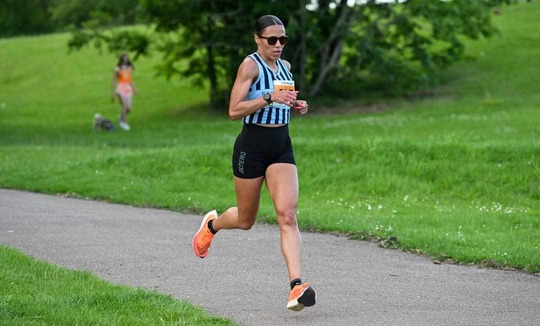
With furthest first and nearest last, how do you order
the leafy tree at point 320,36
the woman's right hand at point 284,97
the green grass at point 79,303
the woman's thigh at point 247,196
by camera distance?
the leafy tree at point 320,36, the woman's thigh at point 247,196, the woman's right hand at point 284,97, the green grass at point 79,303

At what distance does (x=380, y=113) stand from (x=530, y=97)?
4087mm

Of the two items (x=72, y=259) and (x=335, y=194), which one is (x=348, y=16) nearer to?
(x=335, y=194)

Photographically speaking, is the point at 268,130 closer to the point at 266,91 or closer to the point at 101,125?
the point at 266,91

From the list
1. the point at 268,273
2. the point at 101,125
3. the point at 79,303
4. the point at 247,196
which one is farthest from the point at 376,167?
the point at 101,125

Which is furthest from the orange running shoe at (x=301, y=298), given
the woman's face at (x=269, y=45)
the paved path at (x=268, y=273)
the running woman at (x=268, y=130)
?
the woman's face at (x=269, y=45)

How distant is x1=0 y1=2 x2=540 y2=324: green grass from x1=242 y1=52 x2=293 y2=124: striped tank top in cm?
297

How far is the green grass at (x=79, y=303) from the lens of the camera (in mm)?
6910

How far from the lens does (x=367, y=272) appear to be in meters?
9.42

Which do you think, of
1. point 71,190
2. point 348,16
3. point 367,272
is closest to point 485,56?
point 348,16

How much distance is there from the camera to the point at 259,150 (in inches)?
312

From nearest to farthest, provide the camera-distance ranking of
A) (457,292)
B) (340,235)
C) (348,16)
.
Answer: (457,292) < (340,235) < (348,16)

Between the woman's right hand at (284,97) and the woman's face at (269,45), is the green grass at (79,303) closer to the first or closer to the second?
the woman's right hand at (284,97)

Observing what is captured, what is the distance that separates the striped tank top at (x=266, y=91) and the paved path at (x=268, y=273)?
51.0 inches

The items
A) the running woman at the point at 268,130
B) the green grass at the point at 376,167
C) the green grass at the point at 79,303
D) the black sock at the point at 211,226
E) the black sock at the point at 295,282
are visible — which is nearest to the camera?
the green grass at the point at 79,303
